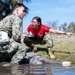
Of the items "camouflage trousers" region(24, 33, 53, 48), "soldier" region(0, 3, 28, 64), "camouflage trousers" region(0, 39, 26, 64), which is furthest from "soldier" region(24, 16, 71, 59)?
"camouflage trousers" region(0, 39, 26, 64)

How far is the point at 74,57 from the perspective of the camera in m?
8.60

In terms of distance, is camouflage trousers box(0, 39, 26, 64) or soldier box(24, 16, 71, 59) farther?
soldier box(24, 16, 71, 59)

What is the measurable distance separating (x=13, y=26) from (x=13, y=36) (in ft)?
0.75

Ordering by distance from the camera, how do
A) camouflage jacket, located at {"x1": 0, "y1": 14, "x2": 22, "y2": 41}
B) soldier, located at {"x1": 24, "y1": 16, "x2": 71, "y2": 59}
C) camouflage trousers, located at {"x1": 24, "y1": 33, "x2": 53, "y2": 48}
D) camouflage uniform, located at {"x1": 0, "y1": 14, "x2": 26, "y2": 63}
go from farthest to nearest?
camouflage trousers, located at {"x1": 24, "y1": 33, "x2": 53, "y2": 48}
soldier, located at {"x1": 24, "y1": 16, "x2": 71, "y2": 59}
camouflage uniform, located at {"x1": 0, "y1": 14, "x2": 26, "y2": 63}
camouflage jacket, located at {"x1": 0, "y1": 14, "x2": 22, "y2": 41}

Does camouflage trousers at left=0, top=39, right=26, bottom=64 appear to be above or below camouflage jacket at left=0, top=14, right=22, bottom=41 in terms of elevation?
below

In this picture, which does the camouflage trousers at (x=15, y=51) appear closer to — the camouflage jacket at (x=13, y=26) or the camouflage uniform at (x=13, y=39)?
the camouflage uniform at (x=13, y=39)

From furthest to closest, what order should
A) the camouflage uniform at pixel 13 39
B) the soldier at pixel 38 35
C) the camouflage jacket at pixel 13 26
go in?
the soldier at pixel 38 35
the camouflage uniform at pixel 13 39
the camouflage jacket at pixel 13 26

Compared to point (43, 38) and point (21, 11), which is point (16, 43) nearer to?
point (21, 11)

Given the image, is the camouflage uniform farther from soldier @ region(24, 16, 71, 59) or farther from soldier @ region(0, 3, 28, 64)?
soldier @ region(24, 16, 71, 59)

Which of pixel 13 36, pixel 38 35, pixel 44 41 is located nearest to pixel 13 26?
pixel 13 36

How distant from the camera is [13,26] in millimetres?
7152

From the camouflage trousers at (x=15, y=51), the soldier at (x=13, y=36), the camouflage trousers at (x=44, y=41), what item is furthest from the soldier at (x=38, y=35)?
the camouflage trousers at (x=15, y=51)

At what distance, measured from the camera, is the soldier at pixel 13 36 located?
23.2 feet

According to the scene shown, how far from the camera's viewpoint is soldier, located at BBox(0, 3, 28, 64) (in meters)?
7.07
